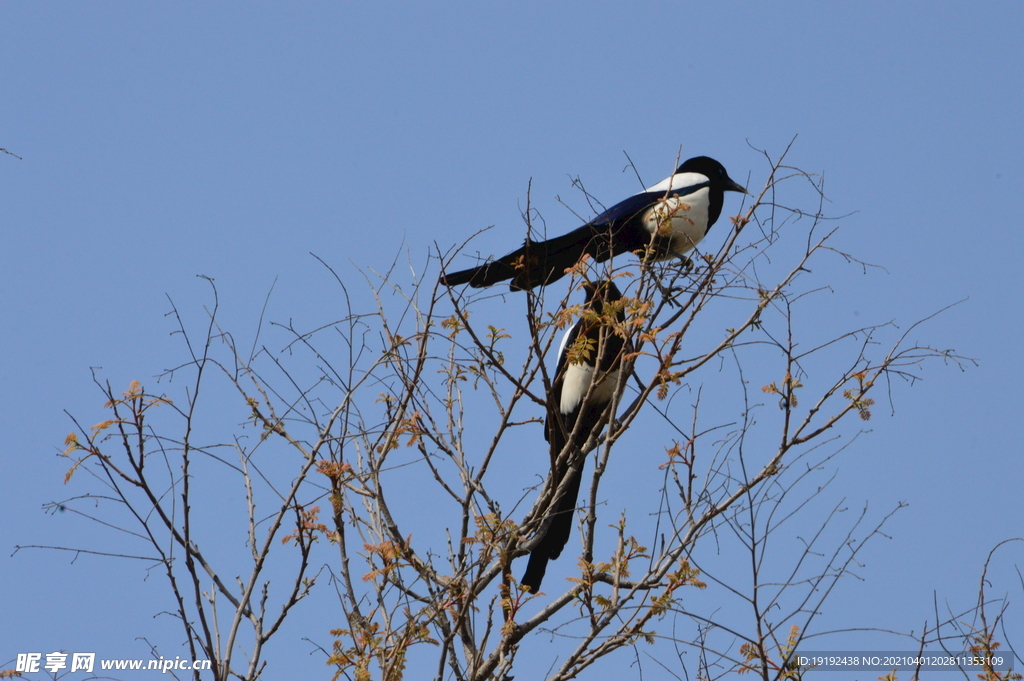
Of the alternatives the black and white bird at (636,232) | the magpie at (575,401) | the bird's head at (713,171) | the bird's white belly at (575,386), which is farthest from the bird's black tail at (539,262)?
the bird's head at (713,171)

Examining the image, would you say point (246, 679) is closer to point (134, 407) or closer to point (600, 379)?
point (134, 407)

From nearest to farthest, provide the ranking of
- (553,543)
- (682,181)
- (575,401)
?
(553,543) < (575,401) < (682,181)

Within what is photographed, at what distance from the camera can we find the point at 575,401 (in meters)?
3.82

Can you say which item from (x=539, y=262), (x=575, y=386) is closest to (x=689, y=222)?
(x=539, y=262)

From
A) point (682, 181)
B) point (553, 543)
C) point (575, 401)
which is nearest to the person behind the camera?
point (553, 543)

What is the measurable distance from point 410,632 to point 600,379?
0.96 m

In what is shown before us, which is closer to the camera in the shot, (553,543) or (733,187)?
(553,543)

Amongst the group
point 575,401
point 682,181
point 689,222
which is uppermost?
point 682,181

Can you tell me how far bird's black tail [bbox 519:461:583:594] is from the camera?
3.29 metres

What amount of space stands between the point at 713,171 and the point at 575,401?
53.3 inches

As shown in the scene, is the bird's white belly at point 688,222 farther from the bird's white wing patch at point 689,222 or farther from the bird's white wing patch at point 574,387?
the bird's white wing patch at point 574,387

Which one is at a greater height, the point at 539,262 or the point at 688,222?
the point at 688,222

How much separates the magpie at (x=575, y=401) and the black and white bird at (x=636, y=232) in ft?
0.53

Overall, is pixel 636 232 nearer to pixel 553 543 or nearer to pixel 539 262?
pixel 539 262
